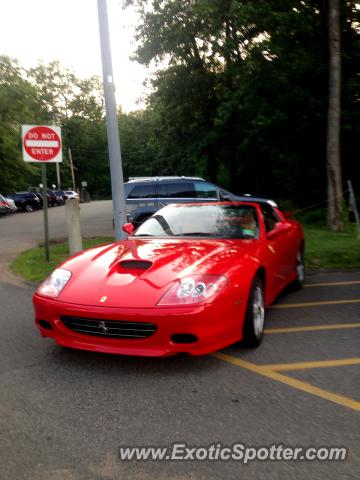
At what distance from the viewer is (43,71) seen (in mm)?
70188

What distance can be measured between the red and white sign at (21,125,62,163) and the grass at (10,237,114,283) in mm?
2012

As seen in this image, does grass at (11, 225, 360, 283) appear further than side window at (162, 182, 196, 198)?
No

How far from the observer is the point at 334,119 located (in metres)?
13.9

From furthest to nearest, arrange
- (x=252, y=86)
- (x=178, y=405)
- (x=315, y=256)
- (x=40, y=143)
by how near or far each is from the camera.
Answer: (x=252, y=86) < (x=40, y=143) < (x=315, y=256) < (x=178, y=405)

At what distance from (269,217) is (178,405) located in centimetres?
344

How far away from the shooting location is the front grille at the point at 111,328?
3789 millimetres

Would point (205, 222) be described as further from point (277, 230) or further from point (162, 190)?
point (162, 190)

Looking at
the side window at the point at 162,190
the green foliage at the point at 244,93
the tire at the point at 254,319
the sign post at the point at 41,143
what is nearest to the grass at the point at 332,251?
the tire at the point at 254,319

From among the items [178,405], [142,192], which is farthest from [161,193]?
[178,405]

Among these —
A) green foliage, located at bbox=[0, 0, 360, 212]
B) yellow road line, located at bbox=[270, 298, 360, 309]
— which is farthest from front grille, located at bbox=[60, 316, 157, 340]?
green foliage, located at bbox=[0, 0, 360, 212]

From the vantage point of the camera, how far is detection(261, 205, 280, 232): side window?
5.81 m

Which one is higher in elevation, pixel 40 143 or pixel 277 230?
pixel 40 143

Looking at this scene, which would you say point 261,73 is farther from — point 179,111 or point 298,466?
point 298,466

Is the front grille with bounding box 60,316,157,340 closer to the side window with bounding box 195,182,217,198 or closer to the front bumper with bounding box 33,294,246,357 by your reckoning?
the front bumper with bounding box 33,294,246,357
